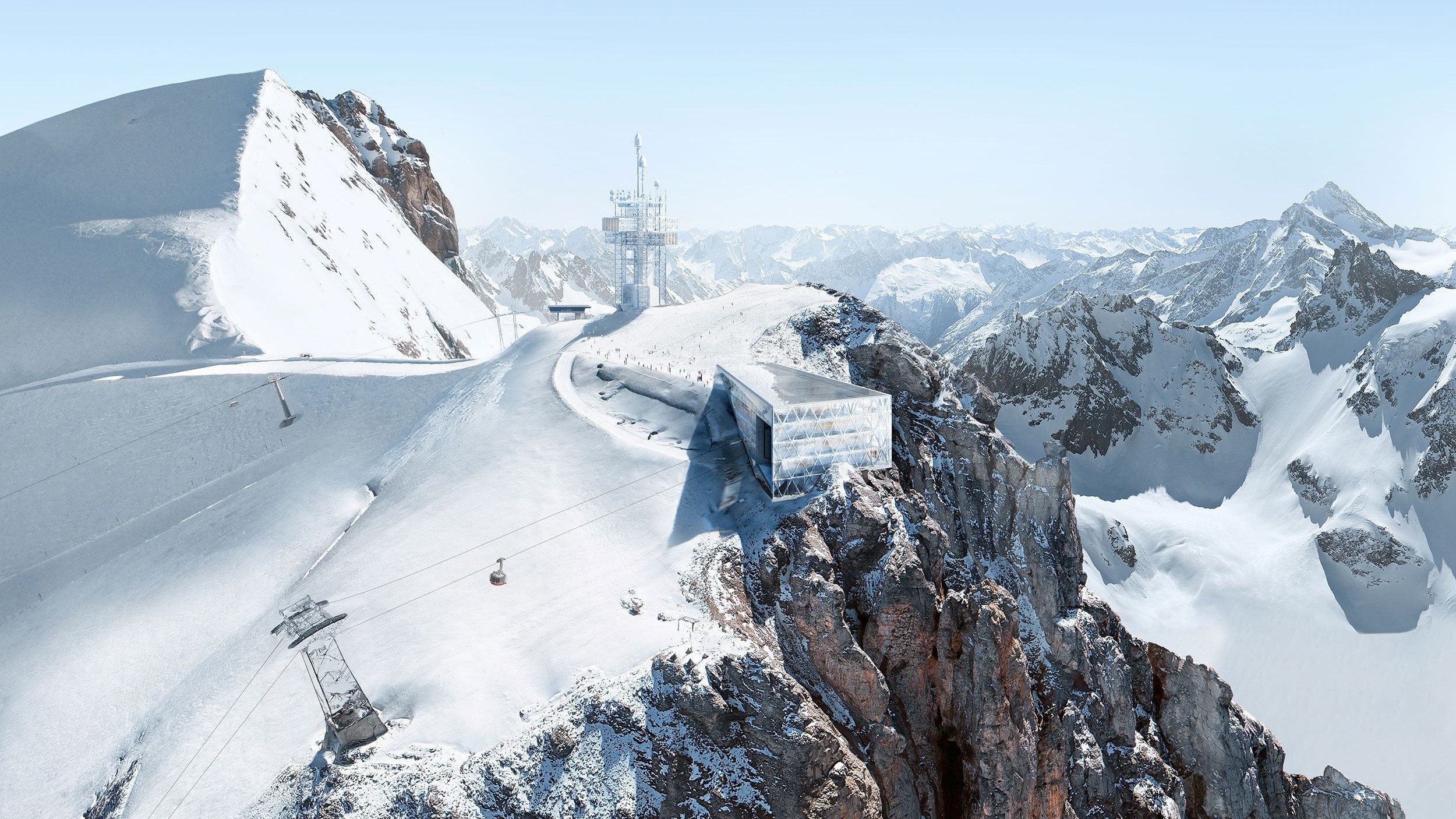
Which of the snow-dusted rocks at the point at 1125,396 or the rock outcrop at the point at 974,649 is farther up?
the rock outcrop at the point at 974,649

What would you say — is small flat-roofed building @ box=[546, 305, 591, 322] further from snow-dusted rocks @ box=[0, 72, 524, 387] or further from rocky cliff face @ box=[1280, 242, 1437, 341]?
rocky cliff face @ box=[1280, 242, 1437, 341]

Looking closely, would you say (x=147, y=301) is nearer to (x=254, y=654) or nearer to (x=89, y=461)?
(x=89, y=461)

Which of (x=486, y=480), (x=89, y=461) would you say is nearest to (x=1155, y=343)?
(x=486, y=480)

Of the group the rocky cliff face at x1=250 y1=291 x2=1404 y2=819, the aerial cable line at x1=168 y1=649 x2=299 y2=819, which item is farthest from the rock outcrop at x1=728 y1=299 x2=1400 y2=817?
the aerial cable line at x1=168 y1=649 x2=299 y2=819

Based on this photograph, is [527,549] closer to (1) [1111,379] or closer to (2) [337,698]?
(2) [337,698]

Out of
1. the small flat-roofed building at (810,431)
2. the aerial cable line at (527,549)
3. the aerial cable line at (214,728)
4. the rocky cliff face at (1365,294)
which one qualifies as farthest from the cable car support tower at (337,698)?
the rocky cliff face at (1365,294)

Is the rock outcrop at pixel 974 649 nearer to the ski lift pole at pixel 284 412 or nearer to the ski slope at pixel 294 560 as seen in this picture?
the ski slope at pixel 294 560
